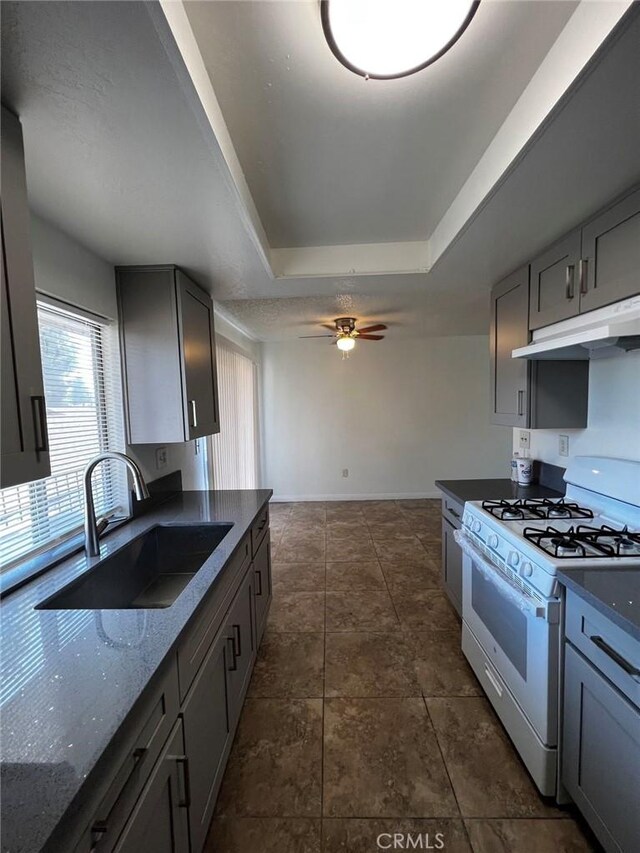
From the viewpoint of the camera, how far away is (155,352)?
77.5 inches

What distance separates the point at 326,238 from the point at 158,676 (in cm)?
219

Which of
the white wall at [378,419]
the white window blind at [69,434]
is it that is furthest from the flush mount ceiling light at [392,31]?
the white wall at [378,419]

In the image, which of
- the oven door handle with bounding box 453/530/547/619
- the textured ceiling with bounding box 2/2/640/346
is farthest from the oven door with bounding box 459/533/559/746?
the textured ceiling with bounding box 2/2/640/346

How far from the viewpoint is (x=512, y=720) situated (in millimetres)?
1541

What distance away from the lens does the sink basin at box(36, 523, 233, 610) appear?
1359mm

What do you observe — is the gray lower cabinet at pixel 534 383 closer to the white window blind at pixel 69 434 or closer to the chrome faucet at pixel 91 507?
the chrome faucet at pixel 91 507

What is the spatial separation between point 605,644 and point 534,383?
1390 millimetres

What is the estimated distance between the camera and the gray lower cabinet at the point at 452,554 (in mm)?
2334

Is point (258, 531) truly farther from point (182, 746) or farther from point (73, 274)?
point (73, 274)

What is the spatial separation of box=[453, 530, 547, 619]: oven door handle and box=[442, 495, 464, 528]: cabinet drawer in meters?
0.29

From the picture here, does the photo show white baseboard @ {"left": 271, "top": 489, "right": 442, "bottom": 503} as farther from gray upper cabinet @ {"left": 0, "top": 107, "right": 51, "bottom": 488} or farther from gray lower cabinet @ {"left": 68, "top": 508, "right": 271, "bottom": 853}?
gray upper cabinet @ {"left": 0, "top": 107, "right": 51, "bottom": 488}

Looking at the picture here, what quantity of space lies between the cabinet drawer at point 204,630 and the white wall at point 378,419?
376 centimetres

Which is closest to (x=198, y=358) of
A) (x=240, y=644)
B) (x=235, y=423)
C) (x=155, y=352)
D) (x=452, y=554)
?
(x=155, y=352)

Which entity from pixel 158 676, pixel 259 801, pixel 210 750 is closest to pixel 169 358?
pixel 158 676
